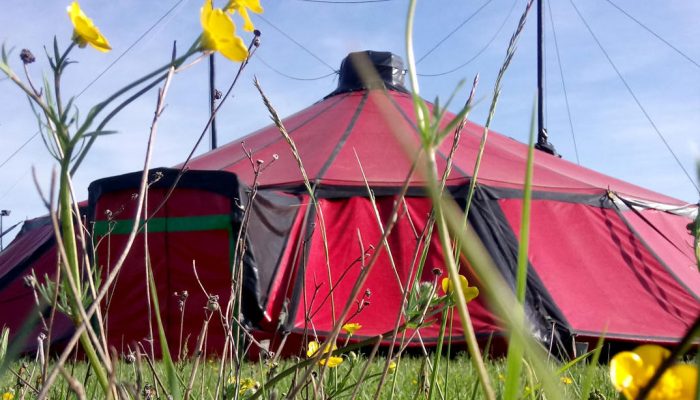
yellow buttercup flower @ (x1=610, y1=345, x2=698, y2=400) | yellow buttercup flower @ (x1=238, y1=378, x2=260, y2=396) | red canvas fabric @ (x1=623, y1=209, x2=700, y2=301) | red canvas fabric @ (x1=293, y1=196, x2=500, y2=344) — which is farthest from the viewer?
red canvas fabric @ (x1=623, y1=209, x2=700, y2=301)

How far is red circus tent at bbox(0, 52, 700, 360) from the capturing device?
298 centimetres

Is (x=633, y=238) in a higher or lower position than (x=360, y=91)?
lower

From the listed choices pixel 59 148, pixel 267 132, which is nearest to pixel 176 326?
pixel 267 132

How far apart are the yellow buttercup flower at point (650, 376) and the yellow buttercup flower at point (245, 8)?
21 centimetres

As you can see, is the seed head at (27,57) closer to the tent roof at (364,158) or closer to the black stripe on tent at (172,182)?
the black stripe on tent at (172,182)

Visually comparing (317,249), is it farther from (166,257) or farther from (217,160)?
(217,160)

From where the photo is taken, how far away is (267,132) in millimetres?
4555

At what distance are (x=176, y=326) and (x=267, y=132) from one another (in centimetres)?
179

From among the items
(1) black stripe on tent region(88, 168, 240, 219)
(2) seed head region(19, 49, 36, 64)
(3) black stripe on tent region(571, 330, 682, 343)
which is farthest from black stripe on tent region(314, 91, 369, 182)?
(2) seed head region(19, 49, 36, 64)

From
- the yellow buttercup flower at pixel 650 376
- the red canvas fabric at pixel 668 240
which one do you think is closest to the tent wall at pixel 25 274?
the red canvas fabric at pixel 668 240

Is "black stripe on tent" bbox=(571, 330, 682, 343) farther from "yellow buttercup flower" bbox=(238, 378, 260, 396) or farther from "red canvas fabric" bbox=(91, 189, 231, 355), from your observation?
"yellow buttercup flower" bbox=(238, 378, 260, 396)

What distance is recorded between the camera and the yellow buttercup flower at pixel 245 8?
340 millimetres

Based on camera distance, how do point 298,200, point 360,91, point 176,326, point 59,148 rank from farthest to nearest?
point 360,91
point 298,200
point 176,326
point 59,148

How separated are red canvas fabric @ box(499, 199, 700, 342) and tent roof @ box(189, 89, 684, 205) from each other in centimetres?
15
